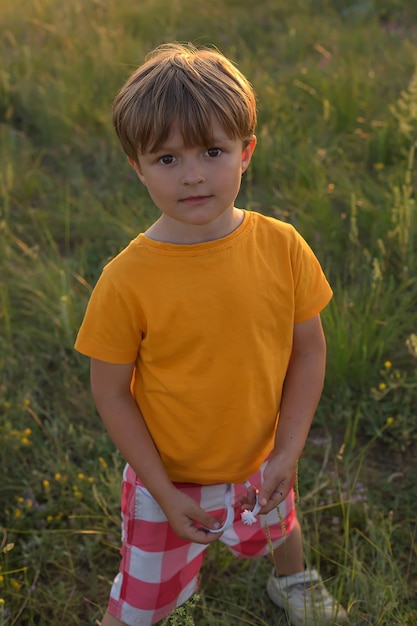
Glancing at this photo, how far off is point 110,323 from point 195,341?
185mm

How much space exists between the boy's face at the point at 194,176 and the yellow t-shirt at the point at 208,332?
84mm

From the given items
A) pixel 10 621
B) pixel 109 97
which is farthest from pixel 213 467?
pixel 109 97

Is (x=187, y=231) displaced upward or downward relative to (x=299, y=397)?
upward

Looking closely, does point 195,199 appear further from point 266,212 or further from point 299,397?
point 266,212

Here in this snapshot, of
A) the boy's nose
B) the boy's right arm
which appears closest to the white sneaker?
the boy's right arm

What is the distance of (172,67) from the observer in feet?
4.90

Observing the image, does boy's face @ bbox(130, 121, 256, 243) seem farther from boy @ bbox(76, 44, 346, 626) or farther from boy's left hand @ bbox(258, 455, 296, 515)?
boy's left hand @ bbox(258, 455, 296, 515)

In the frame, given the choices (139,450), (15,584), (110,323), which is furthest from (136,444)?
(15,584)

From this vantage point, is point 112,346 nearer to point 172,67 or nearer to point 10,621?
point 172,67

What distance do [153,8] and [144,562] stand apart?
4.93m

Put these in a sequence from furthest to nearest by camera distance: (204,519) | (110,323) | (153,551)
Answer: (153,551) → (204,519) → (110,323)

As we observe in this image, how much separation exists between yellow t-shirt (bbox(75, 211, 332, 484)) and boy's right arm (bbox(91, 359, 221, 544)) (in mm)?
47

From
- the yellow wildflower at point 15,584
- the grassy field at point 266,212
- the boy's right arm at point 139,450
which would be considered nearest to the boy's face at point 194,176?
the boy's right arm at point 139,450

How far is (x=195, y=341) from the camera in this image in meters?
1.57
